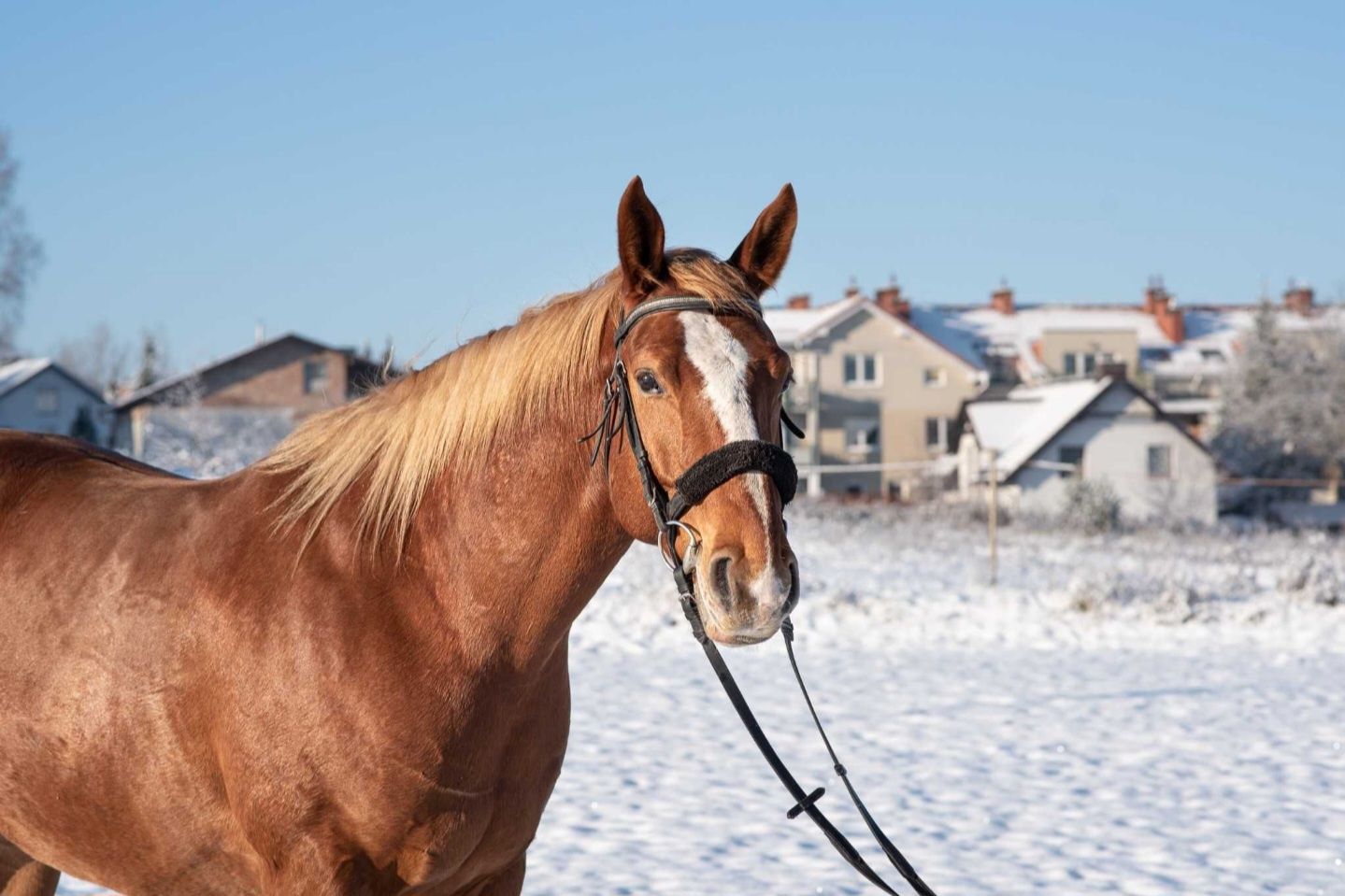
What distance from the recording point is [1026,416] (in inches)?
1533

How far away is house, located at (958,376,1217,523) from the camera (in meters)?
34.9

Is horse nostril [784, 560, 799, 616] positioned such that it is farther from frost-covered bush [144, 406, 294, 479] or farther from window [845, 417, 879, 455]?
window [845, 417, 879, 455]

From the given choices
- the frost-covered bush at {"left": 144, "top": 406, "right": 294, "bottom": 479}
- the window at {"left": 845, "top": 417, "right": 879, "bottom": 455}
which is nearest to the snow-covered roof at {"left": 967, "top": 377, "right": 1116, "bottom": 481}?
the window at {"left": 845, "top": 417, "right": 879, "bottom": 455}

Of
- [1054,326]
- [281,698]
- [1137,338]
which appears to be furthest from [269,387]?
[281,698]

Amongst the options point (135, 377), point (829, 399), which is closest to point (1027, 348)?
point (829, 399)

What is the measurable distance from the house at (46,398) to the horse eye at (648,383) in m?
50.2

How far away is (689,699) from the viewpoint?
9.70m

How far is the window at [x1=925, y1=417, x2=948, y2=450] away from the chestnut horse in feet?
145

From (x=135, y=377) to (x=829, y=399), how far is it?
132 ft

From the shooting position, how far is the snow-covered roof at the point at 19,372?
159 ft

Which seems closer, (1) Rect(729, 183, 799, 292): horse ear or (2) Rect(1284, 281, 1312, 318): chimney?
(1) Rect(729, 183, 799, 292): horse ear

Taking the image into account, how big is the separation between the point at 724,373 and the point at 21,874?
252 cm

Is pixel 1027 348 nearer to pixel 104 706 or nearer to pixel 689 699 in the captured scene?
pixel 689 699

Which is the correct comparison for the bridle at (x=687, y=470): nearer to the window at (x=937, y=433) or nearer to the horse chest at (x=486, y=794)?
the horse chest at (x=486, y=794)
